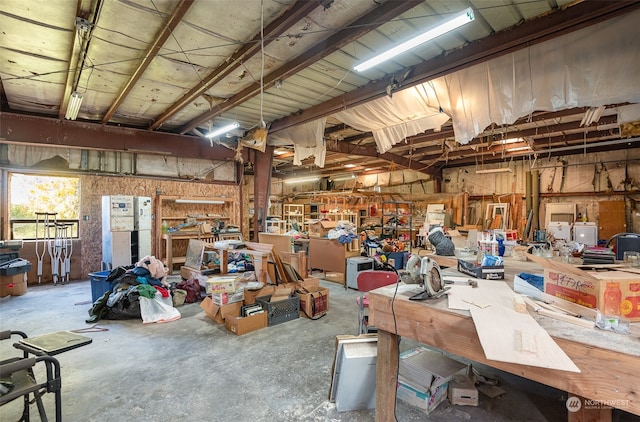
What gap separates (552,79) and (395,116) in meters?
2.05

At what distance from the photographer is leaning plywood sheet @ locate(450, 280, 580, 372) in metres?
1.01

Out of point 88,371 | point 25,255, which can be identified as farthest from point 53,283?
point 88,371

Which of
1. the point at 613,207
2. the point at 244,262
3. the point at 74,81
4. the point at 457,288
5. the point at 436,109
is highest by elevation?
the point at 74,81

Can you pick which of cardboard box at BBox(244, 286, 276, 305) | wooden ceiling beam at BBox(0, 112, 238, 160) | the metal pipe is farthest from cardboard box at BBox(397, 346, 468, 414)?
the metal pipe

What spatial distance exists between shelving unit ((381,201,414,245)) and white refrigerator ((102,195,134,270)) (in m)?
6.15

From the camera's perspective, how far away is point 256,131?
233 inches

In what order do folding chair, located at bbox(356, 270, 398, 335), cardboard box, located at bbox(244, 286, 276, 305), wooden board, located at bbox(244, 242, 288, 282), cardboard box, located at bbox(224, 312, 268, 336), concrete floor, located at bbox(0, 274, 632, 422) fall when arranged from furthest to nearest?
wooden board, located at bbox(244, 242, 288, 282) < cardboard box, located at bbox(244, 286, 276, 305) < cardboard box, located at bbox(224, 312, 268, 336) < folding chair, located at bbox(356, 270, 398, 335) < concrete floor, located at bbox(0, 274, 632, 422)

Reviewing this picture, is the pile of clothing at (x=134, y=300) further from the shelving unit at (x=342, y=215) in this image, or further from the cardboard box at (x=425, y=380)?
the shelving unit at (x=342, y=215)

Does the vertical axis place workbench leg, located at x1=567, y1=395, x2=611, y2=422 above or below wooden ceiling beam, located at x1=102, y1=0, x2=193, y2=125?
below

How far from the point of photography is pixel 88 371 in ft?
8.86

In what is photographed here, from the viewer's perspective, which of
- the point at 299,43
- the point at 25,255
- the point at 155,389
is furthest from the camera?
the point at 25,255

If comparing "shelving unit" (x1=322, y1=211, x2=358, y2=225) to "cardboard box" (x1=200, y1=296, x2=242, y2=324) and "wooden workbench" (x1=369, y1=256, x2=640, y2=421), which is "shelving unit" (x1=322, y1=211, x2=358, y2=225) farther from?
"wooden workbench" (x1=369, y1=256, x2=640, y2=421)

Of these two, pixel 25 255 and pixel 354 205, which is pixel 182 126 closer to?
pixel 25 255

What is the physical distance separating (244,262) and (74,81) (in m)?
3.61
